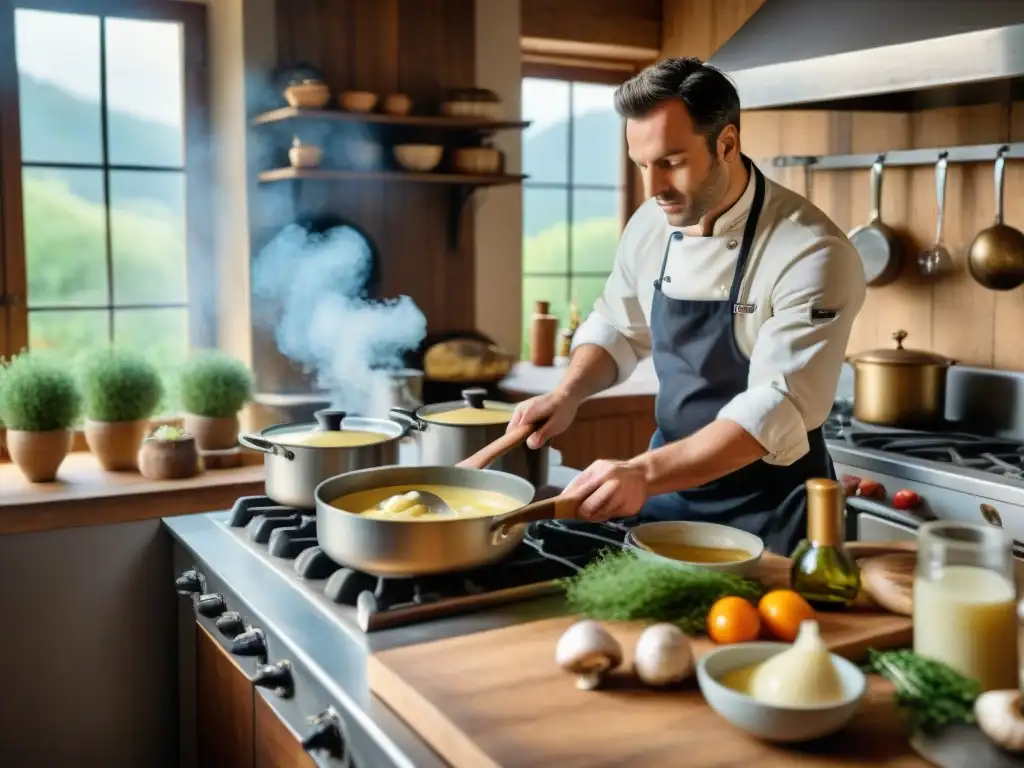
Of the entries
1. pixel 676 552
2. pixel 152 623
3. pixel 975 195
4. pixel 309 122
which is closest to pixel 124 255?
pixel 309 122

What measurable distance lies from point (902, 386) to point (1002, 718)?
2168mm

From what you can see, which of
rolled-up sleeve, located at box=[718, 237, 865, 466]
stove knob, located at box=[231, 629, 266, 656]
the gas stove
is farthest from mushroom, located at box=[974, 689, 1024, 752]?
stove knob, located at box=[231, 629, 266, 656]

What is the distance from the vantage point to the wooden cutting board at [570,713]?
3.21ft

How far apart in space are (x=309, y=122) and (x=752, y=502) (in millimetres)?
1965

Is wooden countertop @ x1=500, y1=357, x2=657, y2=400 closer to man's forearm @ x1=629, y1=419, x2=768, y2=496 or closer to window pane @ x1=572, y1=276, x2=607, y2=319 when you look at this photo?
window pane @ x1=572, y1=276, x2=607, y2=319

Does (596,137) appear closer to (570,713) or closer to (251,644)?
(251,644)

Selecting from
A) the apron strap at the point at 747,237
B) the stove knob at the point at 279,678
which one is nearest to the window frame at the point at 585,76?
the apron strap at the point at 747,237

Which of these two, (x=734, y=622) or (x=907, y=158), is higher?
(x=907, y=158)

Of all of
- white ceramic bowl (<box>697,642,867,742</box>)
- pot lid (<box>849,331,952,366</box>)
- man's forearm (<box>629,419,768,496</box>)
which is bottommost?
white ceramic bowl (<box>697,642,867,742</box>)

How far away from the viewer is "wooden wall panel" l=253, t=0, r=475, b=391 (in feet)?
10.9

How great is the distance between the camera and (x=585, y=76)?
14.0 ft

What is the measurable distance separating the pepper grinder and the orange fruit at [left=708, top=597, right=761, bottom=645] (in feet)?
9.17

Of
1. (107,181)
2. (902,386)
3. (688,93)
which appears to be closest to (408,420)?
(688,93)

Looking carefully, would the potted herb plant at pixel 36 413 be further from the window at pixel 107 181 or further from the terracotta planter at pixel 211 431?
the window at pixel 107 181
